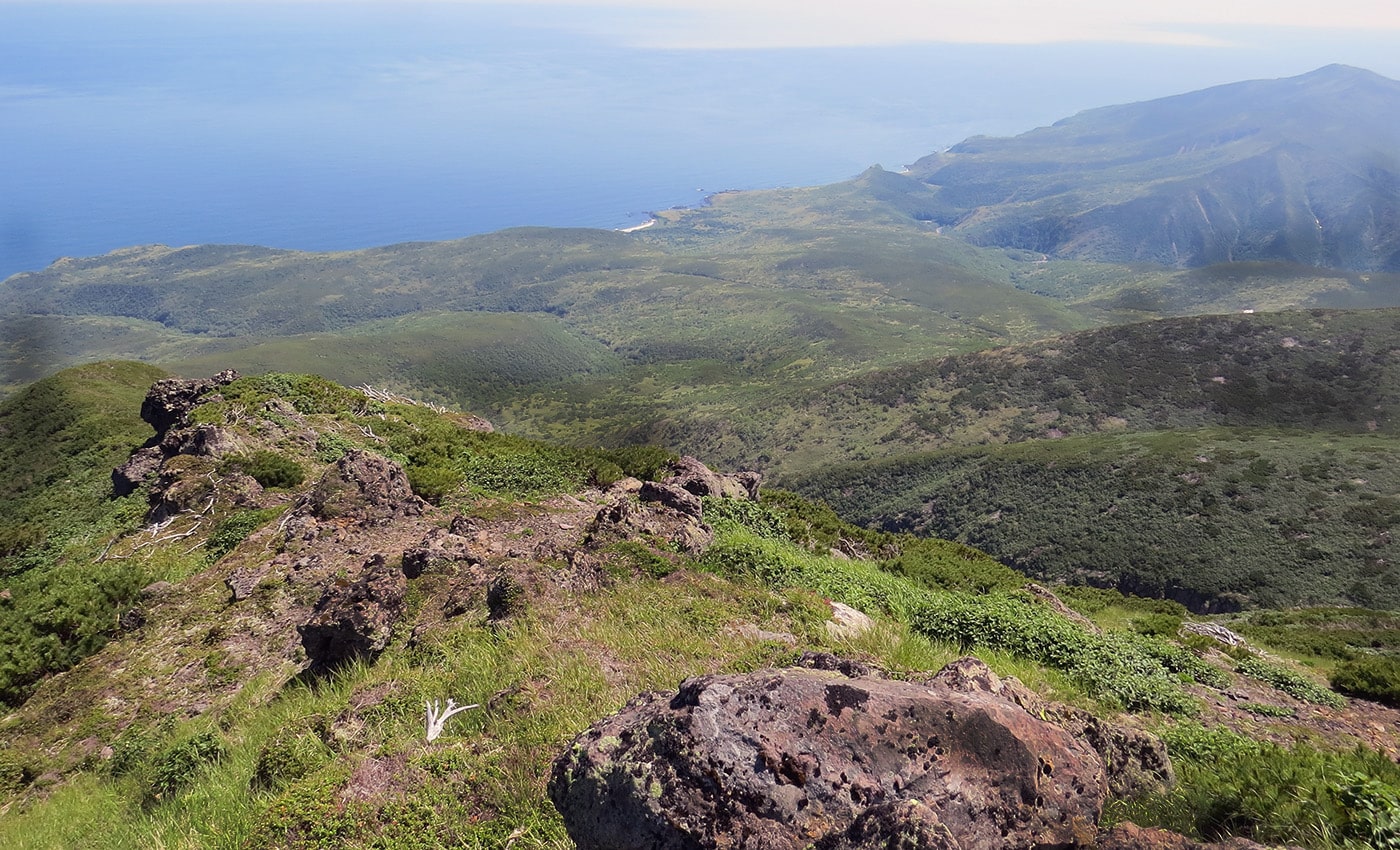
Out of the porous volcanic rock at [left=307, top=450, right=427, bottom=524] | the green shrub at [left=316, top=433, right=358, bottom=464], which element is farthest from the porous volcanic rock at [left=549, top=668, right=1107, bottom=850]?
the green shrub at [left=316, top=433, right=358, bottom=464]

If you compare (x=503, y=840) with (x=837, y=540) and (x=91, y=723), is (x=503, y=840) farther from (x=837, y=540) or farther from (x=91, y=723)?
(x=837, y=540)

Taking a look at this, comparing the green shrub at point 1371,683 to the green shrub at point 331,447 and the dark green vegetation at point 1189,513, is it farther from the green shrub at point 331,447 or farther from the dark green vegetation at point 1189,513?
the dark green vegetation at point 1189,513

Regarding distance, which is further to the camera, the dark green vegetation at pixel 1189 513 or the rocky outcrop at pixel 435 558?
the dark green vegetation at pixel 1189 513

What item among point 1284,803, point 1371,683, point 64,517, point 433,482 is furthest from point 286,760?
point 64,517

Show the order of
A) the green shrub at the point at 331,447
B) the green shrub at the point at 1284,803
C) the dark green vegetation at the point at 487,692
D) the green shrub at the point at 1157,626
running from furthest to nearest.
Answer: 1. the green shrub at the point at 331,447
2. the green shrub at the point at 1157,626
3. the dark green vegetation at the point at 487,692
4. the green shrub at the point at 1284,803

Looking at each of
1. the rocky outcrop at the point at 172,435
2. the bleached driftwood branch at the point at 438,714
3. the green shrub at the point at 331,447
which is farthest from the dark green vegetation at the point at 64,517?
the bleached driftwood branch at the point at 438,714

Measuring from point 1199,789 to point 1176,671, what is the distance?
710 cm

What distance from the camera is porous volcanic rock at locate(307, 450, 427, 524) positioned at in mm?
12734

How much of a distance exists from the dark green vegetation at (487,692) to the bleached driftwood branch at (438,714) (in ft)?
0.34

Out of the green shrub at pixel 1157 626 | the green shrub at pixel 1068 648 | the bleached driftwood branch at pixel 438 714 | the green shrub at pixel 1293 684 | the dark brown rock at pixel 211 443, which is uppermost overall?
the bleached driftwood branch at pixel 438 714

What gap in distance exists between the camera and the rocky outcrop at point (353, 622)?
7777 mm

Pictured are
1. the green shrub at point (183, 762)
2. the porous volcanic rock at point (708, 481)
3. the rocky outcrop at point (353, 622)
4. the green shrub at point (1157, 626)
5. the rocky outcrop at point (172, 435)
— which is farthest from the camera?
the porous volcanic rock at point (708, 481)

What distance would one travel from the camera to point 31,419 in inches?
1118

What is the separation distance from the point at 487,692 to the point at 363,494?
8657 mm
